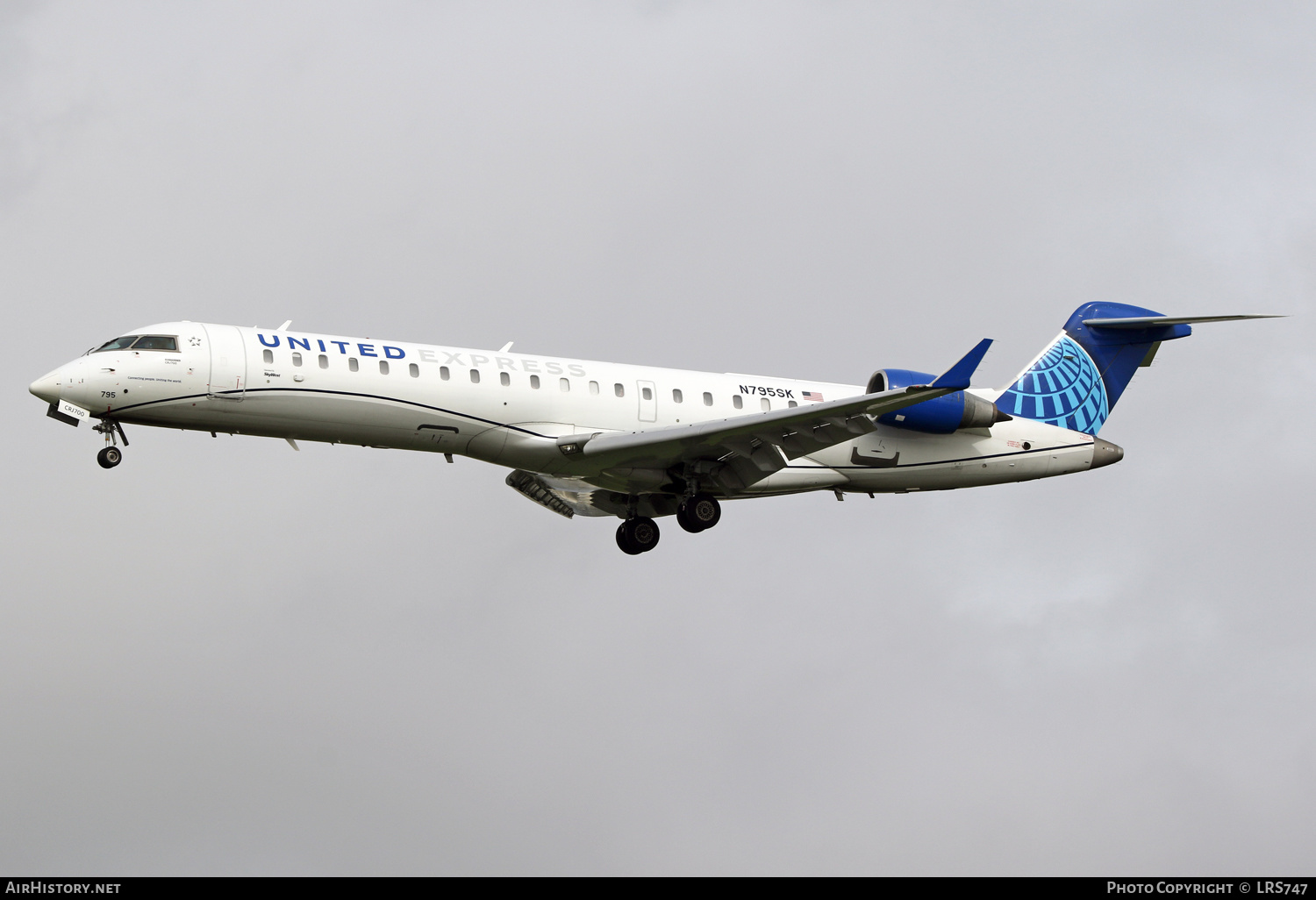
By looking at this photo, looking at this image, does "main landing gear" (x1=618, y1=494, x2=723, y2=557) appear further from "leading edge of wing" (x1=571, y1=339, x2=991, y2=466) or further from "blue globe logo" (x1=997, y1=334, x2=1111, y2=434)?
"blue globe logo" (x1=997, y1=334, x2=1111, y2=434)

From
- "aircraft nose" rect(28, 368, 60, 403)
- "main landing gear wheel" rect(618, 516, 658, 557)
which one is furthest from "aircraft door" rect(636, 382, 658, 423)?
"aircraft nose" rect(28, 368, 60, 403)

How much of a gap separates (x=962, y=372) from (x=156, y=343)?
41.3 ft

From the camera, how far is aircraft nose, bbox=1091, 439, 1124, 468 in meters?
31.9

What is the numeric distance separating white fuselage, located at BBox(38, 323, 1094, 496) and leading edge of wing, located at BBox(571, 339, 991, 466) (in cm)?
92

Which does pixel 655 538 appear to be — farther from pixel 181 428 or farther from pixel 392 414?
A: pixel 181 428

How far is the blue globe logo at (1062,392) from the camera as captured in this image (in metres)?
31.9

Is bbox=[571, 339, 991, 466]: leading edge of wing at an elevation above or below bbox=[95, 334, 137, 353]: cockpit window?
below

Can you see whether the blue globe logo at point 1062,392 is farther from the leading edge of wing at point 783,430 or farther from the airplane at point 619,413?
the leading edge of wing at point 783,430

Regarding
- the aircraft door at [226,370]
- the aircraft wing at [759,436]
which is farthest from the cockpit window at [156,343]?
the aircraft wing at [759,436]

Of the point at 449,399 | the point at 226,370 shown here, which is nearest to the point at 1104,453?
the point at 449,399

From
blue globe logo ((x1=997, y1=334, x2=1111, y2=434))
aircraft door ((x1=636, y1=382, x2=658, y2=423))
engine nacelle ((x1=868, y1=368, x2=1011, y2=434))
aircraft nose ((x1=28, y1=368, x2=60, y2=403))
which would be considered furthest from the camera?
A: blue globe logo ((x1=997, y1=334, x2=1111, y2=434))

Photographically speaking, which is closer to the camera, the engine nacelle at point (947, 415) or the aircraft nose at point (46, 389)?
the aircraft nose at point (46, 389)

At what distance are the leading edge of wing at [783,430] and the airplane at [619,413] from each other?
1.4 inches

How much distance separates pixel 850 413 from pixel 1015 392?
6.71 meters
